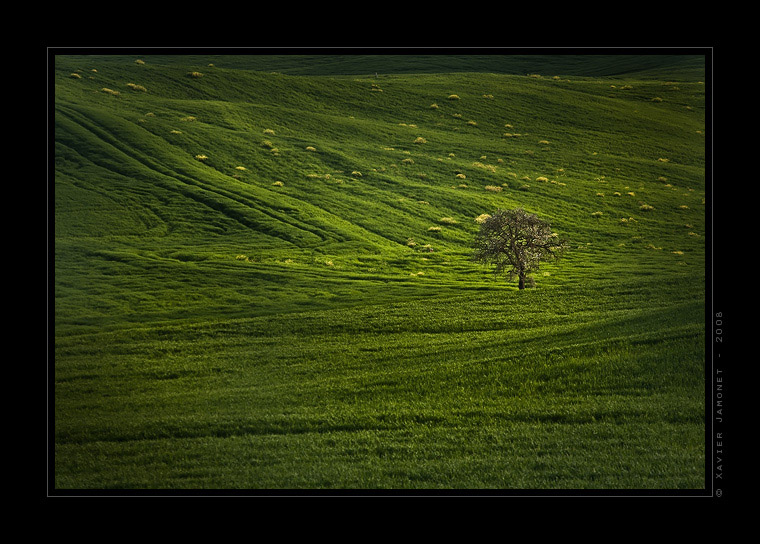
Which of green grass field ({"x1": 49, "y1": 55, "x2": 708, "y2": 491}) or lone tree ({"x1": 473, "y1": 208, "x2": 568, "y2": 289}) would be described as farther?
lone tree ({"x1": 473, "y1": 208, "x2": 568, "y2": 289})

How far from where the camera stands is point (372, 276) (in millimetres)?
16344

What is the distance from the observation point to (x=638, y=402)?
47.4ft

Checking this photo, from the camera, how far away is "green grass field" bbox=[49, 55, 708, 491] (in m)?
14.0

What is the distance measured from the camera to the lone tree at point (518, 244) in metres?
16.2

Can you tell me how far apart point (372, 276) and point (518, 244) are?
3.76 metres

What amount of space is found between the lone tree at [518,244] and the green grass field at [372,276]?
13.5 inches

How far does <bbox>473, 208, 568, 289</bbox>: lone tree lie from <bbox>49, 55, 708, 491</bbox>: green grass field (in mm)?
344

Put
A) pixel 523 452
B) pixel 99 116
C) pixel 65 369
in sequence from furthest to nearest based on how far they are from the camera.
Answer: pixel 99 116
pixel 65 369
pixel 523 452

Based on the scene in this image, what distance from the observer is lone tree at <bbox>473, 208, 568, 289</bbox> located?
1616cm

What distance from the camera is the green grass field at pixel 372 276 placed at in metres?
14.0

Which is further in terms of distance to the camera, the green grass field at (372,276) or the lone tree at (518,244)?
the lone tree at (518,244)
